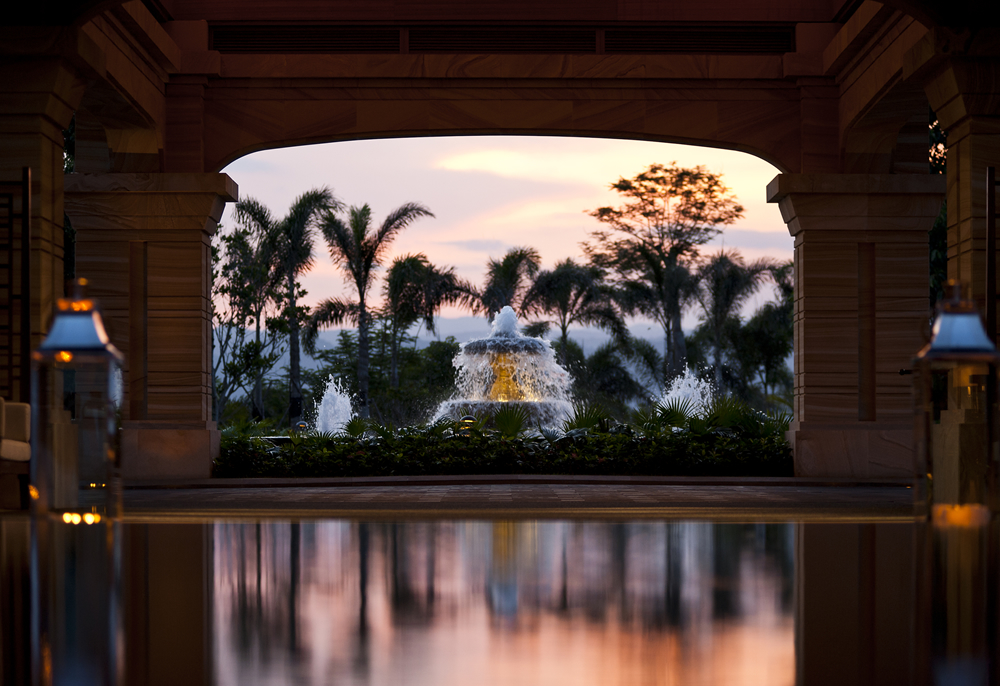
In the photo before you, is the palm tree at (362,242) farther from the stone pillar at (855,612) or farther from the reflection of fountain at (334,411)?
the stone pillar at (855,612)

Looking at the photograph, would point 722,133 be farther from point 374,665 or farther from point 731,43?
point 374,665

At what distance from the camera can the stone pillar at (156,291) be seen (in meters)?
14.1

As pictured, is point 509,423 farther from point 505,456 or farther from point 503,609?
point 503,609

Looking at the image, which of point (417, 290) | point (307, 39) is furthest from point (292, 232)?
point (307, 39)

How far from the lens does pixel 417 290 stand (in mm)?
33031

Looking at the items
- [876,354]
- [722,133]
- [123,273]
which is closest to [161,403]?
[123,273]

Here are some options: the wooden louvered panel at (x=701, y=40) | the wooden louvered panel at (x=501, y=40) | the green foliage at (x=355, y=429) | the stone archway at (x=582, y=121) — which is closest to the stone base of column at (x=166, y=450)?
the stone archway at (x=582, y=121)

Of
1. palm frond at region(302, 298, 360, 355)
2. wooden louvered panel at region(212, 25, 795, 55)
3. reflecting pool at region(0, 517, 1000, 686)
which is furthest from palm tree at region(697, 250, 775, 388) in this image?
reflecting pool at region(0, 517, 1000, 686)

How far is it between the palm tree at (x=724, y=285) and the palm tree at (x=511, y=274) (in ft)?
19.0

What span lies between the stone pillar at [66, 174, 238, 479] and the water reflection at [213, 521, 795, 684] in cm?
816

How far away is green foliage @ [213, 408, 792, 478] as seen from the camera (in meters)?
14.1

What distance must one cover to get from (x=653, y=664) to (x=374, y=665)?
2.45 ft

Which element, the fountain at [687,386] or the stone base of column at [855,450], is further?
the fountain at [687,386]

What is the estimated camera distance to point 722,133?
48.2 ft
